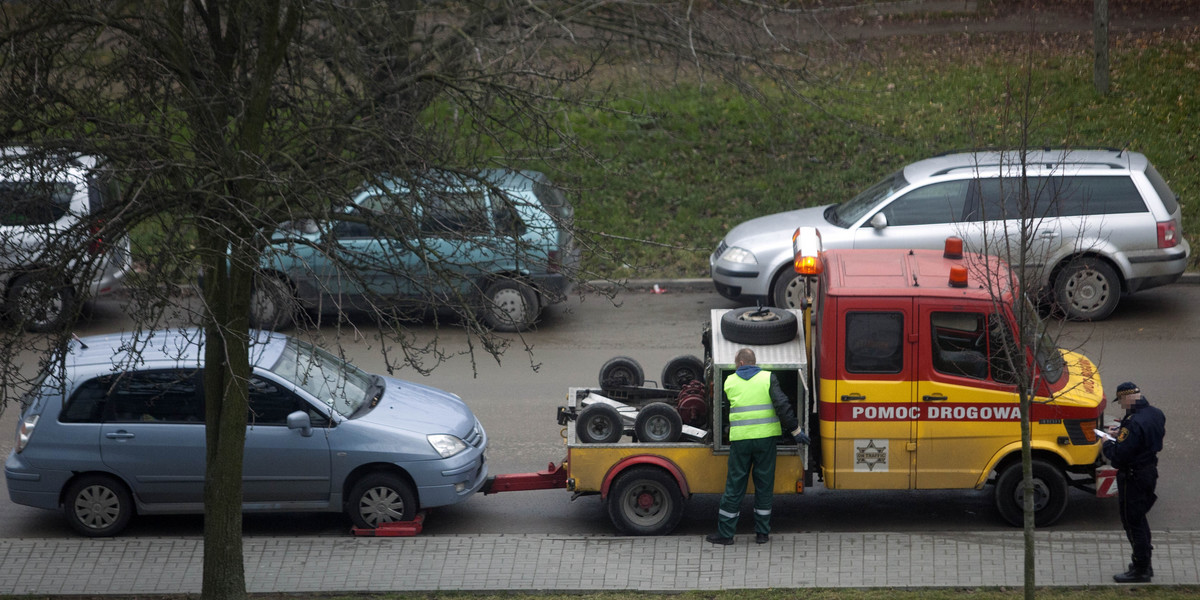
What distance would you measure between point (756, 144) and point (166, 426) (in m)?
12.6

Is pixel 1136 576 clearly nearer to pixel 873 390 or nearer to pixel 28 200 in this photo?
pixel 873 390

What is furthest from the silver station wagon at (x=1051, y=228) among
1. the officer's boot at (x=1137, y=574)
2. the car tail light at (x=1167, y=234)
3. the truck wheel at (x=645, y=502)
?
the truck wheel at (x=645, y=502)

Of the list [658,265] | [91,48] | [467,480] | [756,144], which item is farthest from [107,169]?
[756,144]

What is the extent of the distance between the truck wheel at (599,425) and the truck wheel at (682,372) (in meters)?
1.28

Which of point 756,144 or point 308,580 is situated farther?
point 756,144

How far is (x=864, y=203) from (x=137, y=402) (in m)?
9.17

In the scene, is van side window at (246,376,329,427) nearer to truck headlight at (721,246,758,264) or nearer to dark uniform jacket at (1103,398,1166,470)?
dark uniform jacket at (1103,398,1166,470)

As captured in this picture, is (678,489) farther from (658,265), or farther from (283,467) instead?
(658,265)

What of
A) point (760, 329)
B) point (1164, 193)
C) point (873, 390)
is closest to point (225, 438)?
point (760, 329)

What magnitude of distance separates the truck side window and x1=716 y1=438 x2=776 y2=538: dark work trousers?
55.2 inches

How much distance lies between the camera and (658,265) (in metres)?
17.0

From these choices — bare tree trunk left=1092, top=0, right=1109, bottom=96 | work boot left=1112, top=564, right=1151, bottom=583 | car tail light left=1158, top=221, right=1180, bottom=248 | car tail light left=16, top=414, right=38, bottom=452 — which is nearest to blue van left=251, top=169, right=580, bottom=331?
car tail light left=16, top=414, right=38, bottom=452

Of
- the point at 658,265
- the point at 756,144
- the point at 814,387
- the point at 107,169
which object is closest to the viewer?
the point at 107,169

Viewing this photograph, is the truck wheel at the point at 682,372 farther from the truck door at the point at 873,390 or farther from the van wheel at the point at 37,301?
the van wheel at the point at 37,301
